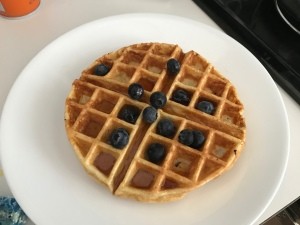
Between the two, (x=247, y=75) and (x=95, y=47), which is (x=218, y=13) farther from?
(x=95, y=47)

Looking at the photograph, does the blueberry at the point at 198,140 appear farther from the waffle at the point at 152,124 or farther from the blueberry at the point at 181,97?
the blueberry at the point at 181,97

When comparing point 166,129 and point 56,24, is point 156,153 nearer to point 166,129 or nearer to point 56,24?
point 166,129

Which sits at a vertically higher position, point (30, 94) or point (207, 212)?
point (30, 94)

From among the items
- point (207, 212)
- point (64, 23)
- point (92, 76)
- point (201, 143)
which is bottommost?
point (207, 212)

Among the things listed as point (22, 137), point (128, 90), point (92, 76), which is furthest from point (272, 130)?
point (22, 137)

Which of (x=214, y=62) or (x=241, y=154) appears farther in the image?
(x=214, y=62)

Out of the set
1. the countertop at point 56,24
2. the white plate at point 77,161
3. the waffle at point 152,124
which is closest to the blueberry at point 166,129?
the waffle at point 152,124
